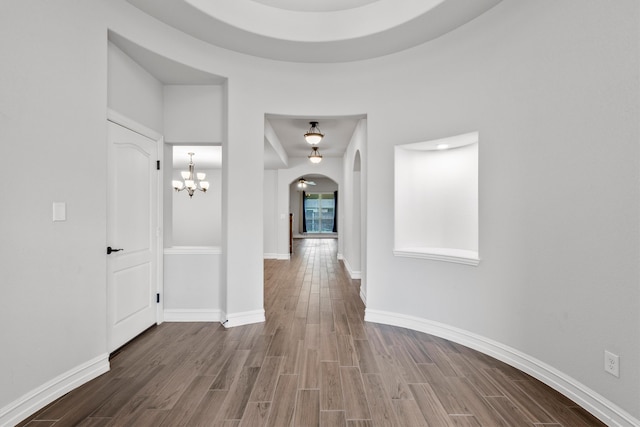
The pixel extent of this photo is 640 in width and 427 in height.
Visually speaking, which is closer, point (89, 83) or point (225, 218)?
point (89, 83)

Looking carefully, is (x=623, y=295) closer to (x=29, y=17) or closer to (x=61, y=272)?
(x=61, y=272)

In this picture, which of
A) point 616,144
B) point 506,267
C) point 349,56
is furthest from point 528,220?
point 349,56

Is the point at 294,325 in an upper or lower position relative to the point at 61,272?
lower

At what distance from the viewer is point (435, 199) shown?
3721 millimetres

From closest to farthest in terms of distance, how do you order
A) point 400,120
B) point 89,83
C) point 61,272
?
1. point 61,272
2. point 89,83
3. point 400,120

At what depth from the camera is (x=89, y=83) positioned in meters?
2.47

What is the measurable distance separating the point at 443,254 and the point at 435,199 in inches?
29.4

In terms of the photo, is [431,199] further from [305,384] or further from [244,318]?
[244,318]

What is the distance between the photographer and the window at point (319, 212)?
17.4 m

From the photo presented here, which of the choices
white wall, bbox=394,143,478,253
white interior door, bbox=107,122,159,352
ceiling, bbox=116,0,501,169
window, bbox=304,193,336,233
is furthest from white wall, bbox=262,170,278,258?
window, bbox=304,193,336,233

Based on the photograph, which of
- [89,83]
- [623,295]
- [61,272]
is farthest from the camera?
[89,83]

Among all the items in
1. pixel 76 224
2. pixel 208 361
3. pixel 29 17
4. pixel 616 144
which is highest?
pixel 29 17

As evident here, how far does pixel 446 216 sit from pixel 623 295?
6.26 feet

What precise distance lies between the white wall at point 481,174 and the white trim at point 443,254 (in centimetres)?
9
